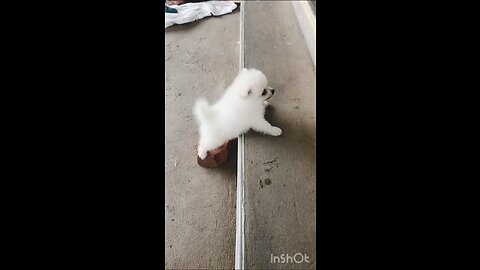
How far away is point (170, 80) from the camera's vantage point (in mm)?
942

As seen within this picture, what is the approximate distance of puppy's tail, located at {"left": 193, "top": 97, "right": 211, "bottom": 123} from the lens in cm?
96

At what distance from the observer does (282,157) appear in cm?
95

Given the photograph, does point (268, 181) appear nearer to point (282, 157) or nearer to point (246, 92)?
point (282, 157)

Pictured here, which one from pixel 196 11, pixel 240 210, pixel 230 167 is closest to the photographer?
pixel 240 210

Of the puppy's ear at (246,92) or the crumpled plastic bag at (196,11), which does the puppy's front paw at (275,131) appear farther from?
the crumpled plastic bag at (196,11)

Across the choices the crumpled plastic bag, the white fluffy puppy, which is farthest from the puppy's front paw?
the crumpled plastic bag

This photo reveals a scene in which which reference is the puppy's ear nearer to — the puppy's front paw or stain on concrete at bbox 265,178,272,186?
the puppy's front paw

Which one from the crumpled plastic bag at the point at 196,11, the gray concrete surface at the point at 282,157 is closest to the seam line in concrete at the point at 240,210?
the gray concrete surface at the point at 282,157

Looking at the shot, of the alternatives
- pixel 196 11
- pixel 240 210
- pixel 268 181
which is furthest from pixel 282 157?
pixel 196 11

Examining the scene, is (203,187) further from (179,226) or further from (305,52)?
(305,52)

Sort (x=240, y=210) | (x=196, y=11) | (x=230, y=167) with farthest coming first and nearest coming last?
(x=196, y=11) → (x=230, y=167) → (x=240, y=210)

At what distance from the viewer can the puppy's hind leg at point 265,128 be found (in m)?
1.02

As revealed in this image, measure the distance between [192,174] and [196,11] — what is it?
52 cm
